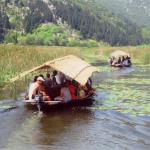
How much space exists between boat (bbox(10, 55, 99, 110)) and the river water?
16.1 inches

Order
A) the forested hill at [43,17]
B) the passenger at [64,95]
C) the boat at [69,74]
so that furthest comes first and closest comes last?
the forested hill at [43,17] < the passenger at [64,95] < the boat at [69,74]

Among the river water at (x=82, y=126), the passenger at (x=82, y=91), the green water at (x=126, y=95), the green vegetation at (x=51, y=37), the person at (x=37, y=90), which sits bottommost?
the river water at (x=82, y=126)

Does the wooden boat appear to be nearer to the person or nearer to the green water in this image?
the person

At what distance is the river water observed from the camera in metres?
15.6

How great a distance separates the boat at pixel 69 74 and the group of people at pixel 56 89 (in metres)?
0.25

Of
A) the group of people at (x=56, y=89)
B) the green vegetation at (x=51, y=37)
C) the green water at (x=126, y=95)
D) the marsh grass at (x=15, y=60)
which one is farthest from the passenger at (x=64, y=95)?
the green vegetation at (x=51, y=37)

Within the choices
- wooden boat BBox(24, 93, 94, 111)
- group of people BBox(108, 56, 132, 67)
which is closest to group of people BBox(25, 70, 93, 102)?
wooden boat BBox(24, 93, 94, 111)

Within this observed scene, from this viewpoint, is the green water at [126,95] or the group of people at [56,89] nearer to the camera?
the group of people at [56,89]

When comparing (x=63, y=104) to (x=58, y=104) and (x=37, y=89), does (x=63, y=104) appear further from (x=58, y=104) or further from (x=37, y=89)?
(x=37, y=89)

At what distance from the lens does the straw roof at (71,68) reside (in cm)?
2249

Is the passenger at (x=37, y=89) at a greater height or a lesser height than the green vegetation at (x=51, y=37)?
lesser

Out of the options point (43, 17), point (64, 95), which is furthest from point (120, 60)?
point (43, 17)

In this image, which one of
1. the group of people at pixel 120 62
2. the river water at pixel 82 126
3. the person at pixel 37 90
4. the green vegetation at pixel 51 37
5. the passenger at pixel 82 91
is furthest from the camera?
the green vegetation at pixel 51 37

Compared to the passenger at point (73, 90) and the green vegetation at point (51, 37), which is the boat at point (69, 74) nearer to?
the passenger at point (73, 90)
